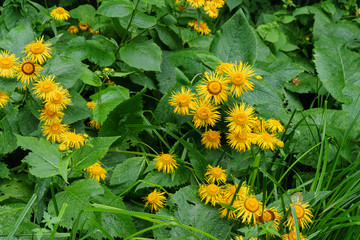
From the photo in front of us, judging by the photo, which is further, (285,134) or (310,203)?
(285,134)

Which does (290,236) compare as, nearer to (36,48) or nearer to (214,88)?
(214,88)

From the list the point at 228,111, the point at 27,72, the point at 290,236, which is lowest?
the point at 290,236

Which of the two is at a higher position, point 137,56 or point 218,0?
point 218,0

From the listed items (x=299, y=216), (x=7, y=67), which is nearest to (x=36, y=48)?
(x=7, y=67)

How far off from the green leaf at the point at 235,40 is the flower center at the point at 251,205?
2.32ft

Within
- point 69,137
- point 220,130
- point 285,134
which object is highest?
point 69,137

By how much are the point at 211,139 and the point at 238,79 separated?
0.89 ft

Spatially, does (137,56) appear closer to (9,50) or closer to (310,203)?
(9,50)

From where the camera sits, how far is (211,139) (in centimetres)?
155

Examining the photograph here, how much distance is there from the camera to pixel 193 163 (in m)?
1.55

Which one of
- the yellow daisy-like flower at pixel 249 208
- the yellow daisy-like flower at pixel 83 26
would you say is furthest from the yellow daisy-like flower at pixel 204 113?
the yellow daisy-like flower at pixel 83 26

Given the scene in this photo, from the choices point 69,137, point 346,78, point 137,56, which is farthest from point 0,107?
point 346,78

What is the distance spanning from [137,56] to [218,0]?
1.70 feet

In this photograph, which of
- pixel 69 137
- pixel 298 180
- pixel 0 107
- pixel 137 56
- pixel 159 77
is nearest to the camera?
pixel 69 137
